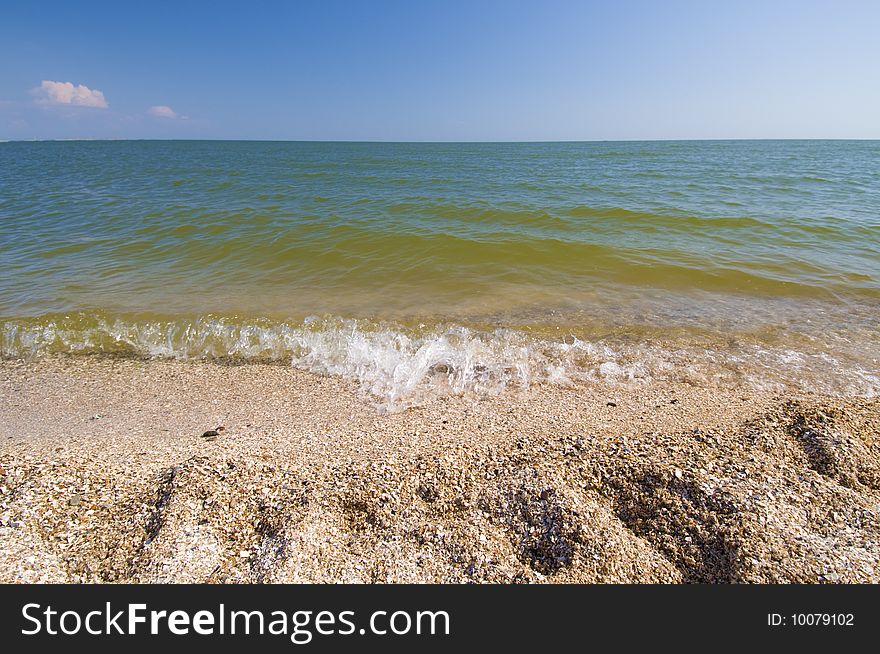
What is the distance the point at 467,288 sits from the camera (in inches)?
293

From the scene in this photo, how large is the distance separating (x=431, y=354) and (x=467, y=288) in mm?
2749

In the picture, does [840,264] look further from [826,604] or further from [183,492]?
[183,492]

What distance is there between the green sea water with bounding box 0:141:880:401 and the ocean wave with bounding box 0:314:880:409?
0.03 meters

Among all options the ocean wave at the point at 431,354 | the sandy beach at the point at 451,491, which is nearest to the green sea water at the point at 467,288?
the ocean wave at the point at 431,354

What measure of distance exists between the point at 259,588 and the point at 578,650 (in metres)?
1.55

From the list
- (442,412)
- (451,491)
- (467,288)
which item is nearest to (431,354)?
(442,412)

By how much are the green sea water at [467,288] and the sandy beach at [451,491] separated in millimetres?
851

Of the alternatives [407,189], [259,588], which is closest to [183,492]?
[259,588]

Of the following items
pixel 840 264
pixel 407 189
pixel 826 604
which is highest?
pixel 407 189

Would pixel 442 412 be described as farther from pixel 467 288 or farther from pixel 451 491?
pixel 467 288

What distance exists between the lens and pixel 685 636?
190 centimetres

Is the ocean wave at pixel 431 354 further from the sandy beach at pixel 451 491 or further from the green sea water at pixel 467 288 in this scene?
the sandy beach at pixel 451 491

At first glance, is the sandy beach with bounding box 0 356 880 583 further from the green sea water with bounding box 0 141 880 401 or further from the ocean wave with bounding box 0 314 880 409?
the green sea water with bounding box 0 141 880 401

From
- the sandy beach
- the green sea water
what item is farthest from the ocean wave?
the sandy beach
